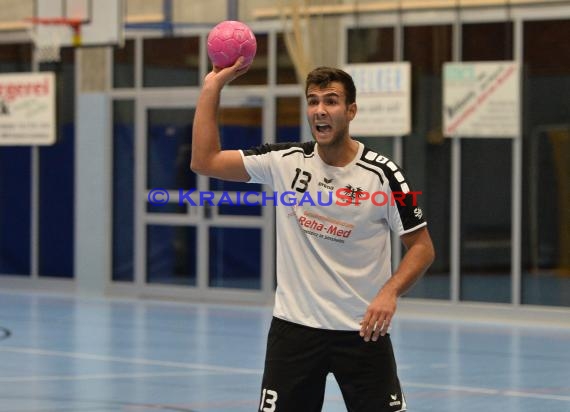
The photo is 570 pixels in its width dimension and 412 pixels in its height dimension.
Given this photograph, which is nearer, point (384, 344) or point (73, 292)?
point (384, 344)

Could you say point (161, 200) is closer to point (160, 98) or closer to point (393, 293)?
point (160, 98)

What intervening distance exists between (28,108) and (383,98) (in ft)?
18.8

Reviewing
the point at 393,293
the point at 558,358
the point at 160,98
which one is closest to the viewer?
the point at 393,293

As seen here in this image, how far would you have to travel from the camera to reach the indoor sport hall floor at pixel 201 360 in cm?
1041

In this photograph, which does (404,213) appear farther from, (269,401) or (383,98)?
(383,98)

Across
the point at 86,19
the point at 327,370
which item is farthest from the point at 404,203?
the point at 86,19

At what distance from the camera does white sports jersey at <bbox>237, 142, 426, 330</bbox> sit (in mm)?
5758

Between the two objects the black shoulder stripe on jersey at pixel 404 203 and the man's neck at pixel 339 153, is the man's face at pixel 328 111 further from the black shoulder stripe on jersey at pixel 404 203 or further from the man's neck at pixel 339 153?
the black shoulder stripe on jersey at pixel 404 203

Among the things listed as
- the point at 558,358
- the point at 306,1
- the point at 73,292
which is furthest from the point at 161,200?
the point at 558,358

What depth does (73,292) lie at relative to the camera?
20188mm

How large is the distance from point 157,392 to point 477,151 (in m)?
7.49

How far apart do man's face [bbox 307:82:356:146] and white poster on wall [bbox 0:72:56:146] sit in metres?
14.7

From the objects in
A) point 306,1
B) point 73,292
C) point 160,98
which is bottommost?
point 73,292

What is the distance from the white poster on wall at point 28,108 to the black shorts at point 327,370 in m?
14.7
